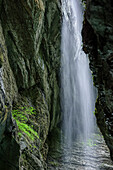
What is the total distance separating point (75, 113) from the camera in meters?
22.0

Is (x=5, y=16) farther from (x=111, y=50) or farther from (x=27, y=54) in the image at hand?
(x=111, y=50)

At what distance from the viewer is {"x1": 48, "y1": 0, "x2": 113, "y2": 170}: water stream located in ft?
39.3

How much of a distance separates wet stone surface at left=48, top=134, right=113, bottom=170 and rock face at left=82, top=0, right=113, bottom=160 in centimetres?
574

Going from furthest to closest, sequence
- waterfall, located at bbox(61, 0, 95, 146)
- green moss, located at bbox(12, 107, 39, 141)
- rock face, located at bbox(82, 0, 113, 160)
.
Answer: waterfall, located at bbox(61, 0, 95, 146) → green moss, located at bbox(12, 107, 39, 141) → rock face, located at bbox(82, 0, 113, 160)

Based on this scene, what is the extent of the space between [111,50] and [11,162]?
5278mm

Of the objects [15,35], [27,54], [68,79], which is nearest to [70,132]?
[68,79]

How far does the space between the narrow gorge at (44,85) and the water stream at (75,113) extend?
11 cm

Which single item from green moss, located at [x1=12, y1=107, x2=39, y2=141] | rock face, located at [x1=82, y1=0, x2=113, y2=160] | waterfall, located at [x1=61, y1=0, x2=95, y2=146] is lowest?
green moss, located at [x1=12, y1=107, x2=39, y2=141]

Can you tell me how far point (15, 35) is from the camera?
862cm

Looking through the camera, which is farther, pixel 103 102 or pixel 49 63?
pixel 49 63

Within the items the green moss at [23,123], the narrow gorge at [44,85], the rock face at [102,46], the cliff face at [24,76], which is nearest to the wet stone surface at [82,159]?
the narrow gorge at [44,85]

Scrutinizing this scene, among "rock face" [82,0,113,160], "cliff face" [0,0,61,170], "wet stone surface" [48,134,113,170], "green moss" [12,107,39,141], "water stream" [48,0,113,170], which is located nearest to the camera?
"rock face" [82,0,113,160]

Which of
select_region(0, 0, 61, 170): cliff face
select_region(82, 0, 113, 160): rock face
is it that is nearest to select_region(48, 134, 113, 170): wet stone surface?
select_region(0, 0, 61, 170): cliff face

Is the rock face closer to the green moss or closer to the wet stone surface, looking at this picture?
the green moss
